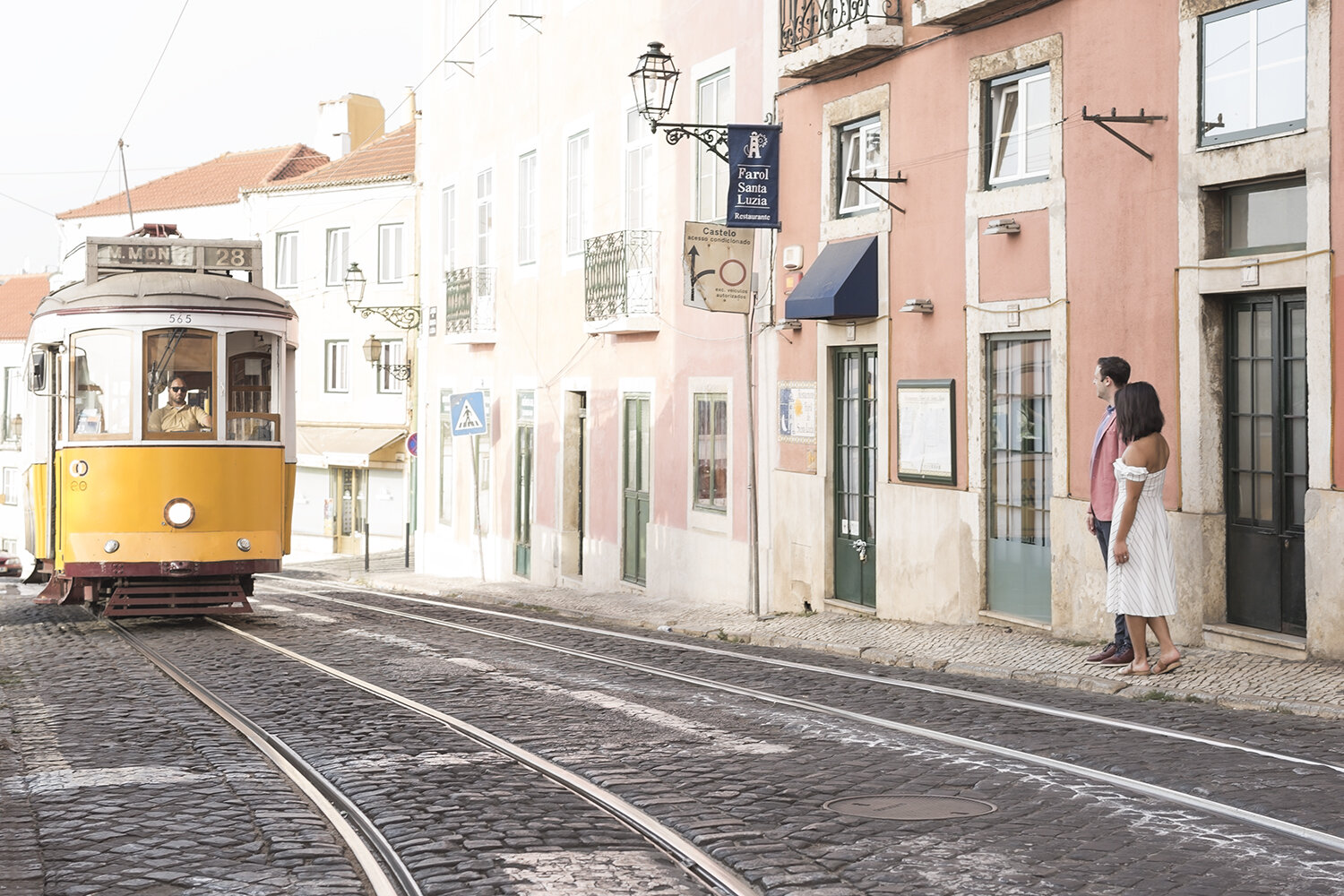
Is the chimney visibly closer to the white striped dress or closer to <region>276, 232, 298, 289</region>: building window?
<region>276, 232, 298, 289</region>: building window

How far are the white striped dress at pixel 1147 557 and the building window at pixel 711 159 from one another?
31.7 feet

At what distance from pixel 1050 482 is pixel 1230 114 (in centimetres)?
330

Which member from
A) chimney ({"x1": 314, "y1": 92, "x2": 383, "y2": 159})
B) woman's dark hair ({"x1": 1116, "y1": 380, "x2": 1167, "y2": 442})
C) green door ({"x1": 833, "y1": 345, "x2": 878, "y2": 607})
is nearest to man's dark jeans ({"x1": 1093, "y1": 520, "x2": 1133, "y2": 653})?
woman's dark hair ({"x1": 1116, "y1": 380, "x2": 1167, "y2": 442})

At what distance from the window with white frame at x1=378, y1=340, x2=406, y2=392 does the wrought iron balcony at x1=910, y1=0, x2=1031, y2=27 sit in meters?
31.7

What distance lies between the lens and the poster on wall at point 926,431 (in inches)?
583

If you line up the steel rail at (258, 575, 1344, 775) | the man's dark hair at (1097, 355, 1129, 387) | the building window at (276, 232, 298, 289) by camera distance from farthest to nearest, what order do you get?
1. the building window at (276, 232, 298, 289)
2. the man's dark hair at (1097, 355, 1129, 387)
3. the steel rail at (258, 575, 1344, 775)

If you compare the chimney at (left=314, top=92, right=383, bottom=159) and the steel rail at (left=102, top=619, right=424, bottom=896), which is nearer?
the steel rail at (left=102, top=619, right=424, bottom=896)

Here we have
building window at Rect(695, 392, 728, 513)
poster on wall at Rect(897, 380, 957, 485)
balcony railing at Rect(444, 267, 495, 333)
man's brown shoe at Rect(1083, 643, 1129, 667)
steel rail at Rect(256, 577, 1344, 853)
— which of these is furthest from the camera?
balcony railing at Rect(444, 267, 495, 333)

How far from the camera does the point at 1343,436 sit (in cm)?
1067

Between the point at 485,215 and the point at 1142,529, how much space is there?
19760mm

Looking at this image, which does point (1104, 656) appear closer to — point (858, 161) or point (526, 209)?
point (858, 161)

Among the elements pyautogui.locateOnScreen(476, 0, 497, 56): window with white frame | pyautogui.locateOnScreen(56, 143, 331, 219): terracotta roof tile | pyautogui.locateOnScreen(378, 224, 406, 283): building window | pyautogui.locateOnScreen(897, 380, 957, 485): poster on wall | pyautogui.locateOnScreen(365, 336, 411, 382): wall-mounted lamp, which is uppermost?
pyautogui.locateOnScreen(56, 143, 331, 219): terracotta roof tile

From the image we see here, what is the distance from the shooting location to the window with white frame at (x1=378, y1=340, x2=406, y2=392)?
149 feet

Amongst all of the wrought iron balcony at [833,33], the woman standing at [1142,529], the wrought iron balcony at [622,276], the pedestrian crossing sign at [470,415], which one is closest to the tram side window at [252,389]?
the wrought iron balcony at [833,33]
